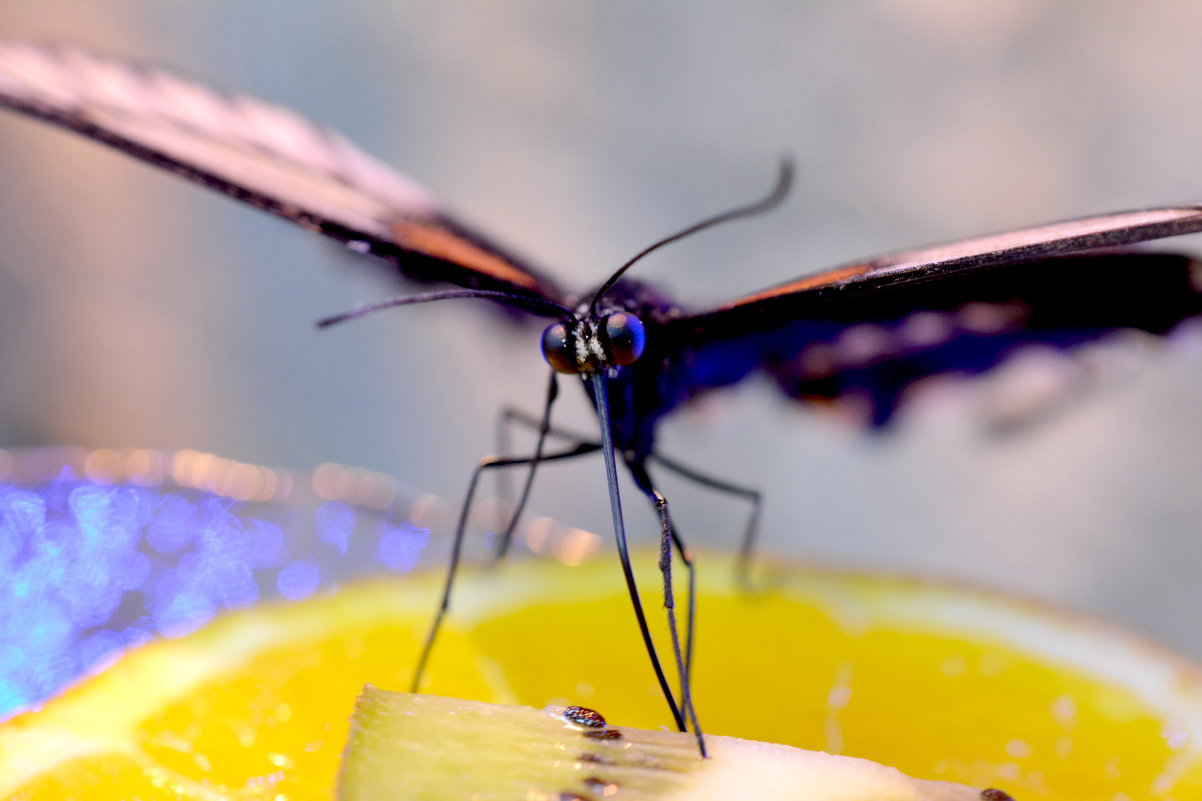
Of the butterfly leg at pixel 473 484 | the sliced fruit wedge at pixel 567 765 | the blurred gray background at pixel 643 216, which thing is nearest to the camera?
the sliced fruit wedge at pixel 567 765

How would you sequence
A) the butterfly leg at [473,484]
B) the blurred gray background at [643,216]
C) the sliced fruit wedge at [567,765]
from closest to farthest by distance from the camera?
the sliced fruit wedge at [567,765] < the butterfly leg at [473,484] < the blurred gray background at [643,216]

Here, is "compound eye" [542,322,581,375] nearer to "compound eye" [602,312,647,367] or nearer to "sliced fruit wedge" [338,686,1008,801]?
"compound eye" [602,312,647,367]

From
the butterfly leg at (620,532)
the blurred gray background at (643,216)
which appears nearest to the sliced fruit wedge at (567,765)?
the butterfly leg at (620,532)

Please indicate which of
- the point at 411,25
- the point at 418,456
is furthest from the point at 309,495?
the point at 411,25

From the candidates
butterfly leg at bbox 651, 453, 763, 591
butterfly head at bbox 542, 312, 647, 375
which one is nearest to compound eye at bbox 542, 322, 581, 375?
butterfly head at bbox 542, 312, 647, 375

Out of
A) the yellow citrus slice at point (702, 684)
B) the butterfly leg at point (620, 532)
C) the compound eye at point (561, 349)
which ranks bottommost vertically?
the yellow citrus slice at point (702, 684)

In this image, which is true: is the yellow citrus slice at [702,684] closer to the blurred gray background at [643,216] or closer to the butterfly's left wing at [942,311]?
the butterfly's left wing at [942,311]

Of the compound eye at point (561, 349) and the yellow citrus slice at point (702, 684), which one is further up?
the compound eye at point (561, 349)

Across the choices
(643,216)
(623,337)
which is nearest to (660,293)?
(623,337)
